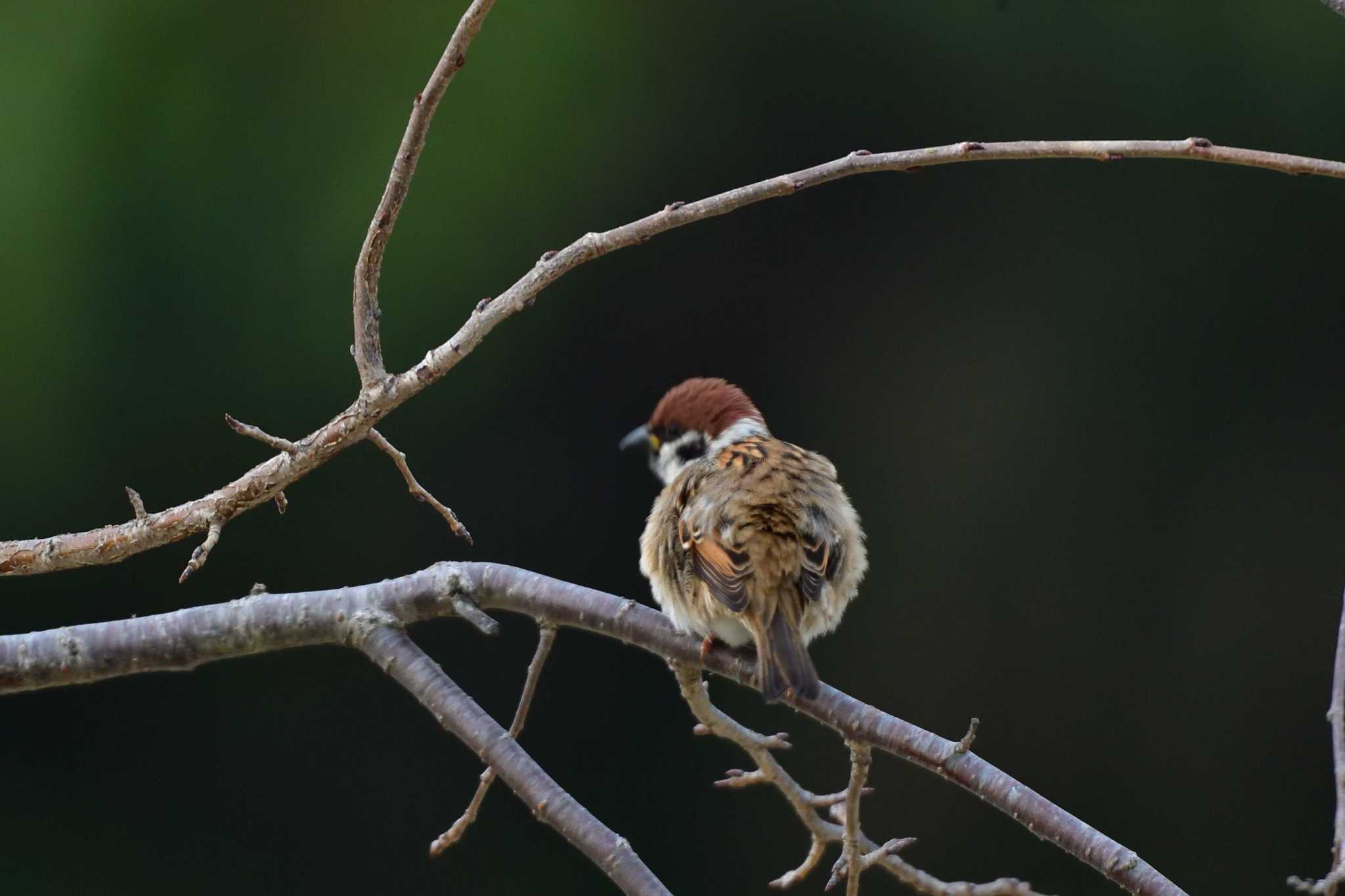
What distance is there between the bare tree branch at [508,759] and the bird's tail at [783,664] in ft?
0.78

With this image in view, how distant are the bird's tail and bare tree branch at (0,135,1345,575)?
0.49 m

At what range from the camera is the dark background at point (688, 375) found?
11.4 feet

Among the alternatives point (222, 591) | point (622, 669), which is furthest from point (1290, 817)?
point (222, 591)

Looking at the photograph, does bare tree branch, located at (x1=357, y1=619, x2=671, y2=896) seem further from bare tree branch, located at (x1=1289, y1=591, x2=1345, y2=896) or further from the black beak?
the black beak

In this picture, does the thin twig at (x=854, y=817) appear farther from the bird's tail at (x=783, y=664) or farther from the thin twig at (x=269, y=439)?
the thin twig at (x=269, y=439)

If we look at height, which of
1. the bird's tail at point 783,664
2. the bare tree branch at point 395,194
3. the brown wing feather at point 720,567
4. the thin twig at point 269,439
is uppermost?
the bare tree branch at point 395,194

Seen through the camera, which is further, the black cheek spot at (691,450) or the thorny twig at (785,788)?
the black cheek spot at (691,450)

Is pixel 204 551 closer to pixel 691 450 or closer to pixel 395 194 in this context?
pixel 395 194

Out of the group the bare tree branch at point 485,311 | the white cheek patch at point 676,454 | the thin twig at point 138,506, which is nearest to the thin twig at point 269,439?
the bare tree branch at point 485,311

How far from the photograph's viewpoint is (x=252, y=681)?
11.7ft

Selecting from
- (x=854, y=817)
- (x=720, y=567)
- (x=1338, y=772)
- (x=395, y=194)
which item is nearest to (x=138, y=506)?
(x=395, y=194)

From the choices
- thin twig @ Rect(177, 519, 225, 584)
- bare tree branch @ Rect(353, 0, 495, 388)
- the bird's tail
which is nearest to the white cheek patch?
the bird's tail

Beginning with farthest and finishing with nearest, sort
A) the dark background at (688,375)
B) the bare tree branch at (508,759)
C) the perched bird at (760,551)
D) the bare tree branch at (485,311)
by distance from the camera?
1. the dark background at (688,375)
2. the perched bird at (760,551)
3. the bare tree branch at (508,759)
4. the bare tree branch at (485,311)

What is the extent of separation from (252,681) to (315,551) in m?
0.36
